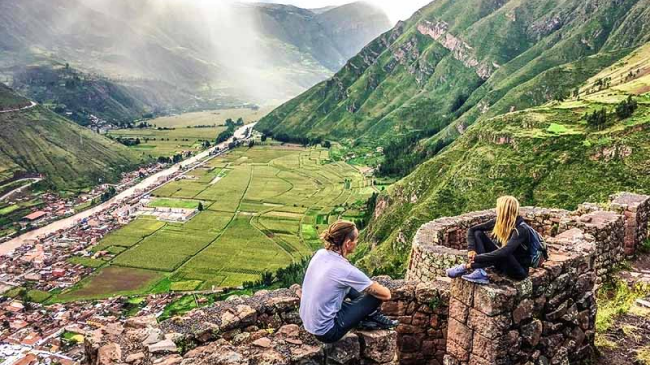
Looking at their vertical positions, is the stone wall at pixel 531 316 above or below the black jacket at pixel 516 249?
below

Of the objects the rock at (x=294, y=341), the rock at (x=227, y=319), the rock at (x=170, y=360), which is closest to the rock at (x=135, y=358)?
the rock at (x=170, y=360)

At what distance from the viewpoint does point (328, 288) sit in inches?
328

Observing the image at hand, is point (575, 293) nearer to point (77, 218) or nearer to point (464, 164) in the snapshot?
point (464, 164)

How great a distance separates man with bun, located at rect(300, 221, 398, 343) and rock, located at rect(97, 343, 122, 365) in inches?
133

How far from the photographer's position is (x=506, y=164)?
6725cm

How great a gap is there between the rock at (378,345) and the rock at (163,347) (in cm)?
336

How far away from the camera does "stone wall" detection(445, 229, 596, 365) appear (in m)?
8.66

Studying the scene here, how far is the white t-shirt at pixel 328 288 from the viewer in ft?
27.2

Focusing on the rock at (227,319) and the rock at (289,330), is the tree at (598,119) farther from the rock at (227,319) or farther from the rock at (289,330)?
the rock at (227,319)

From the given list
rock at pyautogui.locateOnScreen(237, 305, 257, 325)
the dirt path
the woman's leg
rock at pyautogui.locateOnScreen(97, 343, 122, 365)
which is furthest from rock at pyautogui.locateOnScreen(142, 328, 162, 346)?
the dirt path

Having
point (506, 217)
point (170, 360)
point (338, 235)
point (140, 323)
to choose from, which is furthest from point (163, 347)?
point (506, 217)

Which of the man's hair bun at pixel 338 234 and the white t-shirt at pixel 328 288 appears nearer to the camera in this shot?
the white t-shirt at pixel 328 288

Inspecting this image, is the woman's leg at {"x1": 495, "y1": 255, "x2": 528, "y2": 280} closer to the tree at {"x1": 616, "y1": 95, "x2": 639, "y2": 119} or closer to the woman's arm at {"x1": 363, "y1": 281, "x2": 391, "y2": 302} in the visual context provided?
the woman's arm at {"x1": 363, "y1": 281, "x2": 391, "y2": 302}

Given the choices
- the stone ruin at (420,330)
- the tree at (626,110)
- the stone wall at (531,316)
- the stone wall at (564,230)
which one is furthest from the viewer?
the tree at (626,110)
